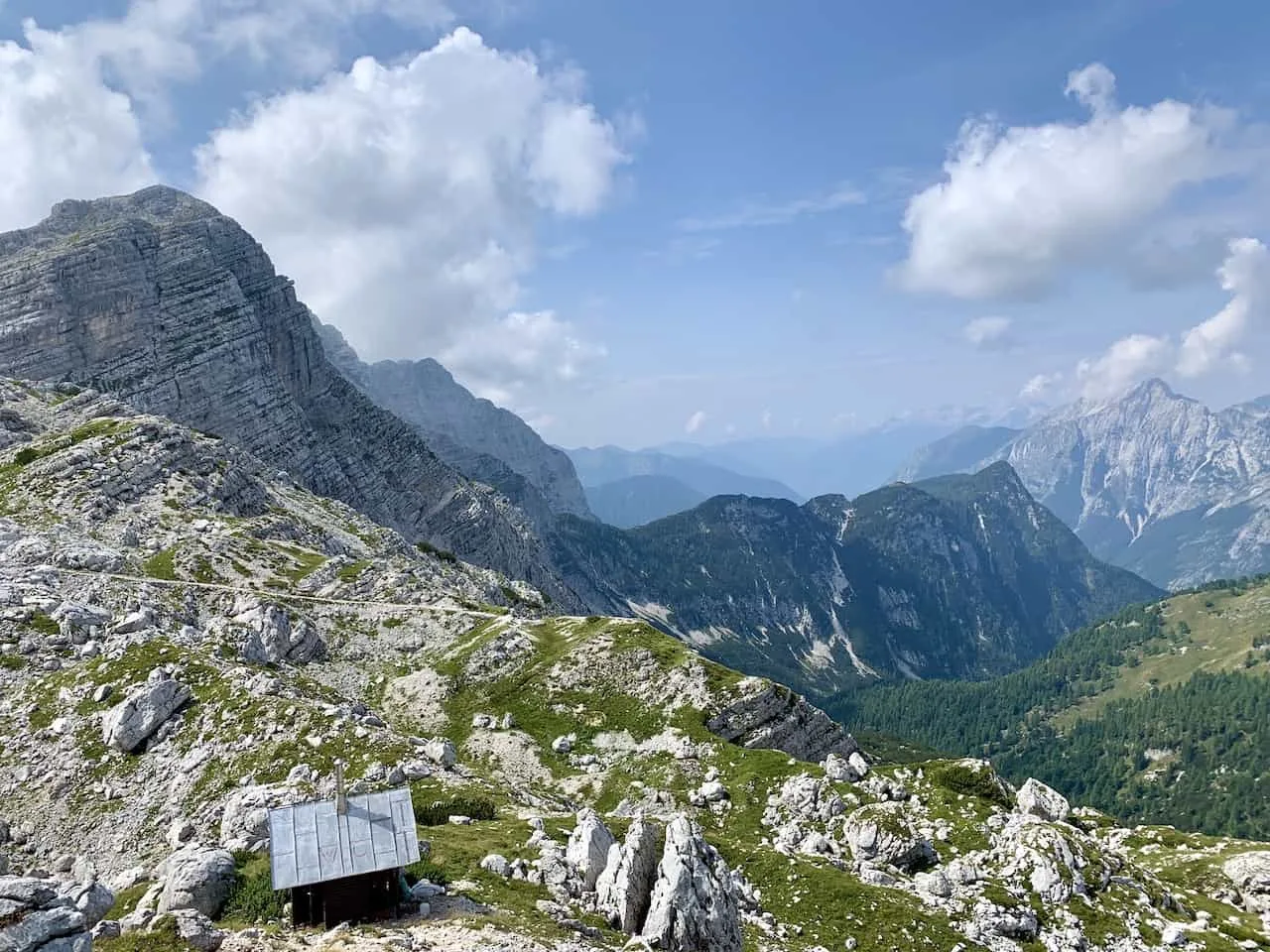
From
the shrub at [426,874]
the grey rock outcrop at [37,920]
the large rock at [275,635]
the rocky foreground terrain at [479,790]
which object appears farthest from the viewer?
the large rock at [275,635]

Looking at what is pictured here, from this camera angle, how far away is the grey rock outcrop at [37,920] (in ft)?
65.5

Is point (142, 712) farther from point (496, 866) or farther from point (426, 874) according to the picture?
point (496, 866)

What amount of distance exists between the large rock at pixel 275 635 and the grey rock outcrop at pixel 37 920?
52.6 m

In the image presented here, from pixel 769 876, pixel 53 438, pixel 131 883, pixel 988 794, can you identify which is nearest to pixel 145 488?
pixel 53 438

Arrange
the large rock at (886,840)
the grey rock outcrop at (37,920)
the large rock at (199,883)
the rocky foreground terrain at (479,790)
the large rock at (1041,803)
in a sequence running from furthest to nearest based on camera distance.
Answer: the large rock at (1041,803) < the large rock at (886,840) < the rocky foreground terrain at (479,790) < the large rock at (199,883) < the grey rock outcrop at (37,920)

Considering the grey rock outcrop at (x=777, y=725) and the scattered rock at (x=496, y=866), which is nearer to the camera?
the scattered rock at (x=496, y=866)

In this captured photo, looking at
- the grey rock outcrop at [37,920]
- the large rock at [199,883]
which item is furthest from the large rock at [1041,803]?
the grey rock outcrop at [37,920]

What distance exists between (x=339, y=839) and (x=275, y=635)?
53.8m

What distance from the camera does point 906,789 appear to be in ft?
195

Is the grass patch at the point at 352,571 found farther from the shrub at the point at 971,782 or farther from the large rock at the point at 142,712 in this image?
the shrub at the point at 971,782

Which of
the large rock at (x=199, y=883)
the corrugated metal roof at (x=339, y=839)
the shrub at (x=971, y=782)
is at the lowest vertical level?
the shrub at (x=971, y=782)

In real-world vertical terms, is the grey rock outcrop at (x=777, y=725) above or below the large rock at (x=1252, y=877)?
above

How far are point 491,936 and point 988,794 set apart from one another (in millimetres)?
49775

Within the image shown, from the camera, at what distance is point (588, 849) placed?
35281mm
